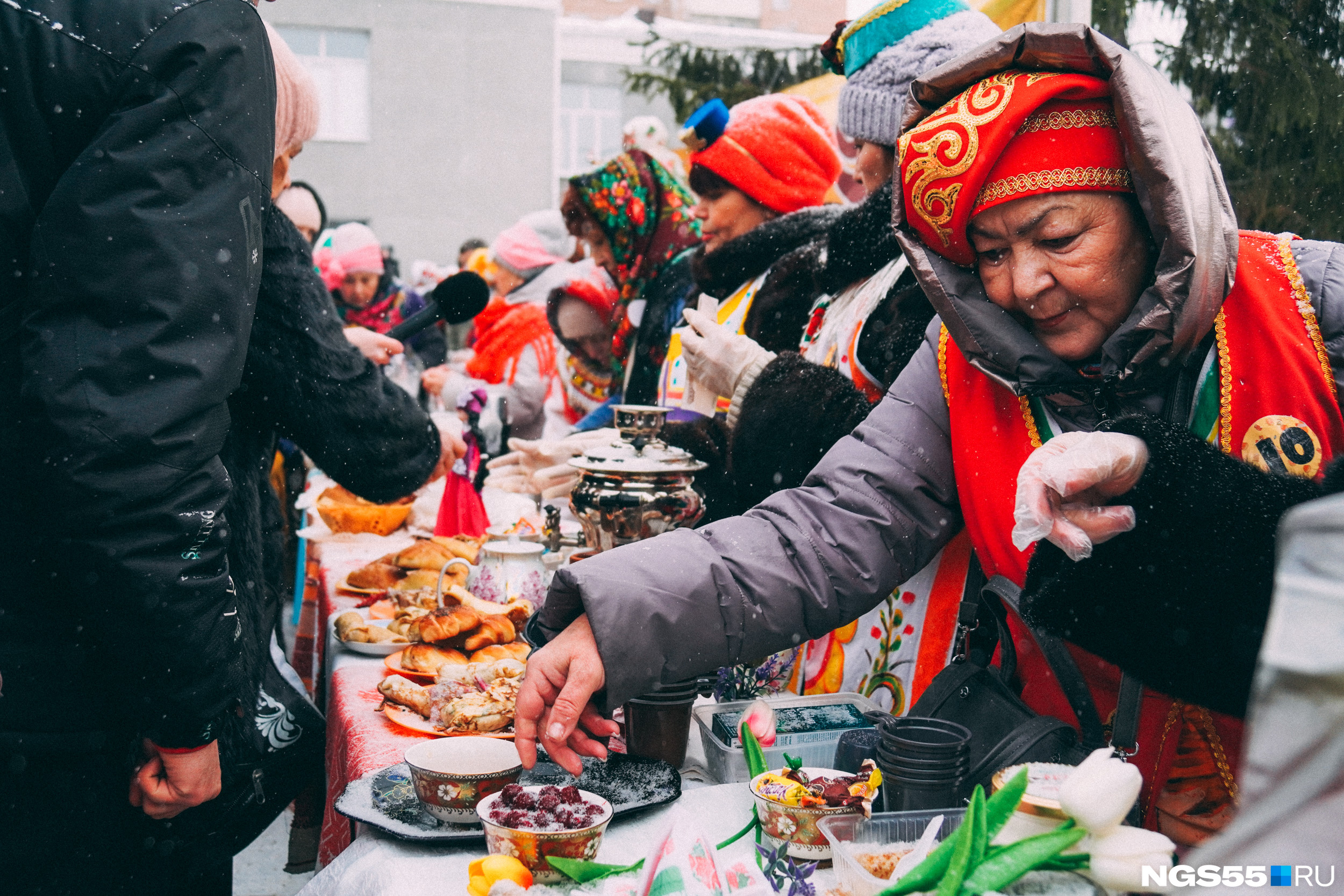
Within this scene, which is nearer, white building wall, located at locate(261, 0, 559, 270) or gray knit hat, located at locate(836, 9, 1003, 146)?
gray knit hat, located at locate(836, 9, 1003, 146)

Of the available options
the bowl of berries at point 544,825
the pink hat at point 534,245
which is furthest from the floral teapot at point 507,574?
the pink hat at point 534,245

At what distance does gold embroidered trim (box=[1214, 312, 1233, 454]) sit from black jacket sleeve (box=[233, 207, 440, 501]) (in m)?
1.59

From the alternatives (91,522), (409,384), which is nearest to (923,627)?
(91,522)

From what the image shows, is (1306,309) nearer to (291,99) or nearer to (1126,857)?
(1126,857)

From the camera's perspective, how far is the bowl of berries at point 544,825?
114 cm

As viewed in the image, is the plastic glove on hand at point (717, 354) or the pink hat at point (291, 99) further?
the plastic glove on hand at point (717, 354)

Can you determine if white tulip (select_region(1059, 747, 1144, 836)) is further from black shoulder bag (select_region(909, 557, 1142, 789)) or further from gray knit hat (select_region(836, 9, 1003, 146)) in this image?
gray knit hat (select_region(836, 9, 1003, 146))

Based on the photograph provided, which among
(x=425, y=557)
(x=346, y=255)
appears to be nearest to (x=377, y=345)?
(x=425, y=557)

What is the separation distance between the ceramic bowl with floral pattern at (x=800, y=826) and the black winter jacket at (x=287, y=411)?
1.13 meters

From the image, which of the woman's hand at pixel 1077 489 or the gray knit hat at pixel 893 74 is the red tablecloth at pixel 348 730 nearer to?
the woman's hand at pixel 1077 489

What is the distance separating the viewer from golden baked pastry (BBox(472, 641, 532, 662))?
199 centimetres

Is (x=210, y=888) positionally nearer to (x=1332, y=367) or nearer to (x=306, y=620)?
→ (x=306, y=620)

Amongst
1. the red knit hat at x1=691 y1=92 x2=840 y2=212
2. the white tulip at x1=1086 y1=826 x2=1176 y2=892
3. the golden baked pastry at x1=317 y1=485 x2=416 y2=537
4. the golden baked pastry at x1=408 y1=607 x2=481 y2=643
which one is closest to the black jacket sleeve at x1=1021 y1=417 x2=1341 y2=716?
the white tulip at x1=1086 y1=826 x2=1176 y2=892

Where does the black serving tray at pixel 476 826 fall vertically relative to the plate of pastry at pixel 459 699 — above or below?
above
